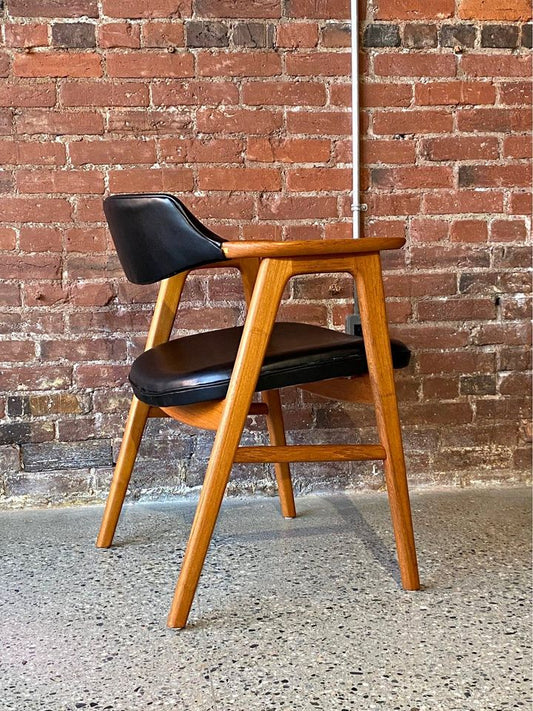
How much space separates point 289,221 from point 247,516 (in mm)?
915

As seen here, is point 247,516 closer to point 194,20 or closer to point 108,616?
point 108,616

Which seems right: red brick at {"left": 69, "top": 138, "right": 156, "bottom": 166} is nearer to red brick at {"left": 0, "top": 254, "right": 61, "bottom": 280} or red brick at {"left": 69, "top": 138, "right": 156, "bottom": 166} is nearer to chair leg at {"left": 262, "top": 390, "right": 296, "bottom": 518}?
red brick at {"left": 0, "top": 254, "right": 61, "bottom": 280}

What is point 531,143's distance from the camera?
2383 mm

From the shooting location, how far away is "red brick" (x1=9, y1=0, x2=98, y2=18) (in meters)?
2.18

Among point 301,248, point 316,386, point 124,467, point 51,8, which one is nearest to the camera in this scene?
point 301,248

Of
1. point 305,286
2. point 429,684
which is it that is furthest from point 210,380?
point 305,286

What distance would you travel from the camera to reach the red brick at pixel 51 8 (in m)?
2.18

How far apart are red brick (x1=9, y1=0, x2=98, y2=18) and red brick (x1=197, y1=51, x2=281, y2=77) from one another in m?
0.35

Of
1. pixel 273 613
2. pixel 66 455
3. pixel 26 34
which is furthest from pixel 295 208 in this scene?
pixel 273 613

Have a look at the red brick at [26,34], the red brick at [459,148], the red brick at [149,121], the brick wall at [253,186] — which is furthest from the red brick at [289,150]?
the red brick at [26,34]

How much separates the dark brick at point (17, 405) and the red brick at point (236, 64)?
113 cm

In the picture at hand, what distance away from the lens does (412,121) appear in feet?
7.66

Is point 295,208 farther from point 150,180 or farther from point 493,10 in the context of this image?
point 493,10

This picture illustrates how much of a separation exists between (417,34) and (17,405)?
1681 mm
